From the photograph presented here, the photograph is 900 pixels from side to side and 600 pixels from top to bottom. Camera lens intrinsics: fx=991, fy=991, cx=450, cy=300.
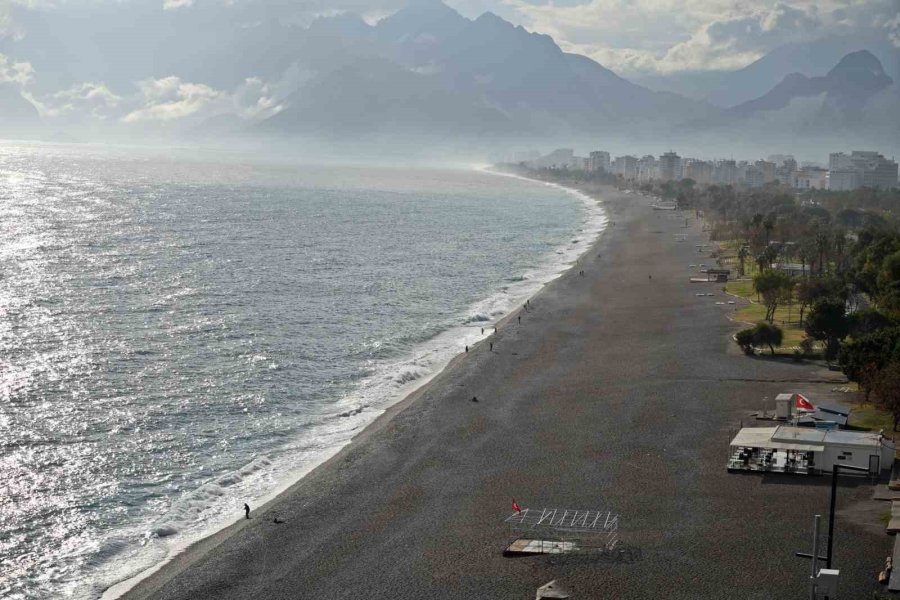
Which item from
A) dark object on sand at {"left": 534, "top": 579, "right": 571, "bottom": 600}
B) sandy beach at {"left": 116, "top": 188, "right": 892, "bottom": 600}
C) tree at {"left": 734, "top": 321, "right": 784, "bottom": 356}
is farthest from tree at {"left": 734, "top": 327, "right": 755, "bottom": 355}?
dark object on sand at {"left": 534, "top": 579, "right": 571, "bottom": 600}

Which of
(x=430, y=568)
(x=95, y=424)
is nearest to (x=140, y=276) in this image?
(x=95, y=424)

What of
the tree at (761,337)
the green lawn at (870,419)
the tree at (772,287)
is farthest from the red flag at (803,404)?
the tree at (772,287)

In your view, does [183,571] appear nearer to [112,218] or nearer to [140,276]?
[140,276]

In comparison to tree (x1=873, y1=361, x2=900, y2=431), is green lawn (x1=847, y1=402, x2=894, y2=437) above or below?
below

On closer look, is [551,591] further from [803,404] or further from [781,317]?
[781,317]

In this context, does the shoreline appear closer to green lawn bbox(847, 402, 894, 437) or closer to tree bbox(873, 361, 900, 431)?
green lawn bbox(847, 402, 894, 437)

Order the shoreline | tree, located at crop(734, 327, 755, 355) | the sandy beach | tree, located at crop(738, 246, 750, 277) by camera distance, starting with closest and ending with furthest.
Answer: the sandy beach → the shoreline → tree, located at crop(734, 327, 755, 355) → tree, located at crop(738, 246, 750, 277)
